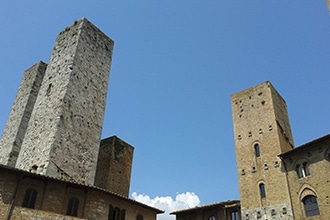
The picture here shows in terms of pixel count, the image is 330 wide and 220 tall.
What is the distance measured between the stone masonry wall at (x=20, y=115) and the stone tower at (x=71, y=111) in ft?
2.38

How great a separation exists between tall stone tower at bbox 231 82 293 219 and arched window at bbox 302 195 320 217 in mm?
1027

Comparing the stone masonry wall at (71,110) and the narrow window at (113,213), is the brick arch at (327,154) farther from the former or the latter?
the stone masonry wall at (71,110)

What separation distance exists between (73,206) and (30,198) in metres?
2.12

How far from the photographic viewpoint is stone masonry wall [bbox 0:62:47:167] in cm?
2323

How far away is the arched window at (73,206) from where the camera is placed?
14.8 metres

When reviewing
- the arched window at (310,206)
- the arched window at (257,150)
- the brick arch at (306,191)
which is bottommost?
the arched window at (310,206)

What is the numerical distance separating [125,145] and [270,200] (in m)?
12.2

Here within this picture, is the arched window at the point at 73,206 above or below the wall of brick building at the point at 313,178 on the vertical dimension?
below

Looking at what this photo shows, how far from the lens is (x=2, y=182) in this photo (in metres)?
13.4

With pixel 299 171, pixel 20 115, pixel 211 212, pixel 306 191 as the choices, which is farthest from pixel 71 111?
pixel 306 191

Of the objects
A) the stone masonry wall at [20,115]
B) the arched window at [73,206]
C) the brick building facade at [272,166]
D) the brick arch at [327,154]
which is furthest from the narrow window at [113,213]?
the brick arch at [327,154]

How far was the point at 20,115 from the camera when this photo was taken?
24.8 meters

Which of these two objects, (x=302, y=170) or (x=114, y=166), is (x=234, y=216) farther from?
(x=114, y=166)

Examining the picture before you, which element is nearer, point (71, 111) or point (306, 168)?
point (71, 111)
